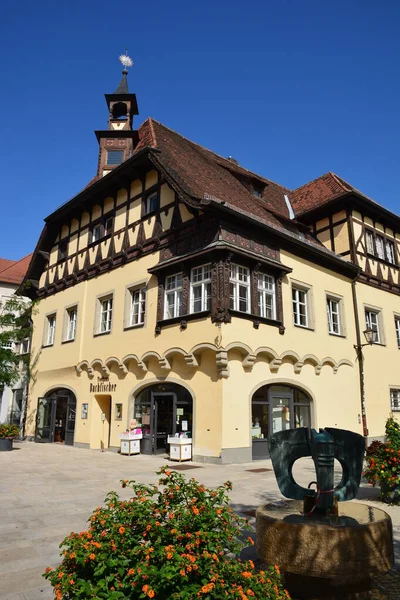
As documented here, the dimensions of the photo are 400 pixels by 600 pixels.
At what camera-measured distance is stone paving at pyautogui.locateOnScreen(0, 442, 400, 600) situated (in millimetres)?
4551

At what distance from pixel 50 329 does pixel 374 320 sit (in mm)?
15864

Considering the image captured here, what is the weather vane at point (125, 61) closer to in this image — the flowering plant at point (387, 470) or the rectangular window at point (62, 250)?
the rectangular window at point (62, 250)

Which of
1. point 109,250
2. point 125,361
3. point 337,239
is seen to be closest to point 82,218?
point 109,250

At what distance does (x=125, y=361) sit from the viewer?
16.1m

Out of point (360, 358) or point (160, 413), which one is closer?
point (160, 413)

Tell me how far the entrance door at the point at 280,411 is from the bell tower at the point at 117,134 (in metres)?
13.2

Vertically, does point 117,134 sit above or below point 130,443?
above

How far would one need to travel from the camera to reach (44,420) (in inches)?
831

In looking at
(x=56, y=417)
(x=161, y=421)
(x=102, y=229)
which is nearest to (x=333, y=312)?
(x=161, y=421)

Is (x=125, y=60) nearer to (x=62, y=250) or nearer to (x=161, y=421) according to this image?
(x=62, y=250)

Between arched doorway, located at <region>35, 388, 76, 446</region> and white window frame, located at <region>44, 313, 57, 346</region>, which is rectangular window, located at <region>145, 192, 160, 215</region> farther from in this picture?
arched doorway, located at <region>35, 388, 76, 446</region>

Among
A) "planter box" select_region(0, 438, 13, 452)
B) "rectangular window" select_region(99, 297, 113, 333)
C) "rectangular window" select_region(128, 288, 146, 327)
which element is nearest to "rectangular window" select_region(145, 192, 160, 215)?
"rectangular window" select_region(128, 288, 146, 327)

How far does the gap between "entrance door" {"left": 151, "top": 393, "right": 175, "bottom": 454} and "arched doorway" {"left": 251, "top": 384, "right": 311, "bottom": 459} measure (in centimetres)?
298

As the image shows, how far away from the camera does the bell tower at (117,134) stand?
20953 mm
